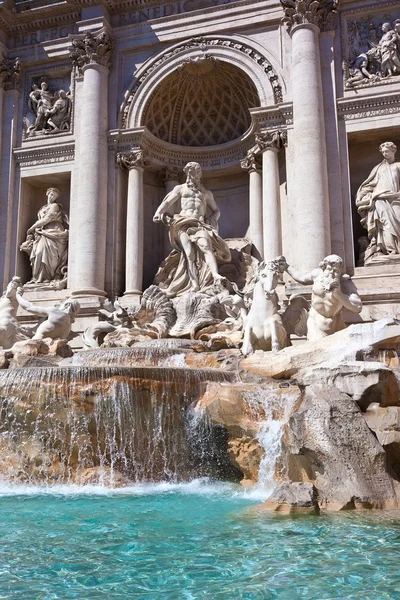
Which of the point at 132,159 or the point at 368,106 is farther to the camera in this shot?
the point at 132,159

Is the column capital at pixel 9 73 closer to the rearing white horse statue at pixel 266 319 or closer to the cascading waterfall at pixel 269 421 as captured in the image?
the rearing white horse statue at pixel 266 319

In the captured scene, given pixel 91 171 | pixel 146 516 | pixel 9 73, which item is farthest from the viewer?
pixel 9 73

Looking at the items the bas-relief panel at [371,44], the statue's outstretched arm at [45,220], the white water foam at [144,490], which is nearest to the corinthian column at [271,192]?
the bas-relief panel at [371,44]

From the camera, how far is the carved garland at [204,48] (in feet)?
50.6

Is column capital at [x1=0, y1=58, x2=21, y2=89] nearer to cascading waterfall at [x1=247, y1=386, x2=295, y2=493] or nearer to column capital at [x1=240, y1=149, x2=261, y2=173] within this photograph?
column capital at [x1=240, y1=149, x2=261, y2=173]

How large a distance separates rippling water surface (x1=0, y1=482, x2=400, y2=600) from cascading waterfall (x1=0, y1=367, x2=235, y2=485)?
1857mm

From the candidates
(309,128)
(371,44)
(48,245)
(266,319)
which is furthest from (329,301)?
(48,245)

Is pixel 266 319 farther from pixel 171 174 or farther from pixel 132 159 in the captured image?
pixel 171 174

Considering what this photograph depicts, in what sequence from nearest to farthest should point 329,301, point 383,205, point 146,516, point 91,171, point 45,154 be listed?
point 146,516, point 329,301, point 383,205, point 91,171, point 45,154

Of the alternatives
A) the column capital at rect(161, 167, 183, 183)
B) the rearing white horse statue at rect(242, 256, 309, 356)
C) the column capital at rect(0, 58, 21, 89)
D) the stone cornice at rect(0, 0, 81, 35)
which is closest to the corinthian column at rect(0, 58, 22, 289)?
the column capital at rect(0, 58, 21, 89)

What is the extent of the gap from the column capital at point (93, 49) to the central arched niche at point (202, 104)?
175 cm

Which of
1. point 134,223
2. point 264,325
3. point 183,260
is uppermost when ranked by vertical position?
point 134,223

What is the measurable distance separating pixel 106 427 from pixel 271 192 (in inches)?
344

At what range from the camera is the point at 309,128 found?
1423 cm
